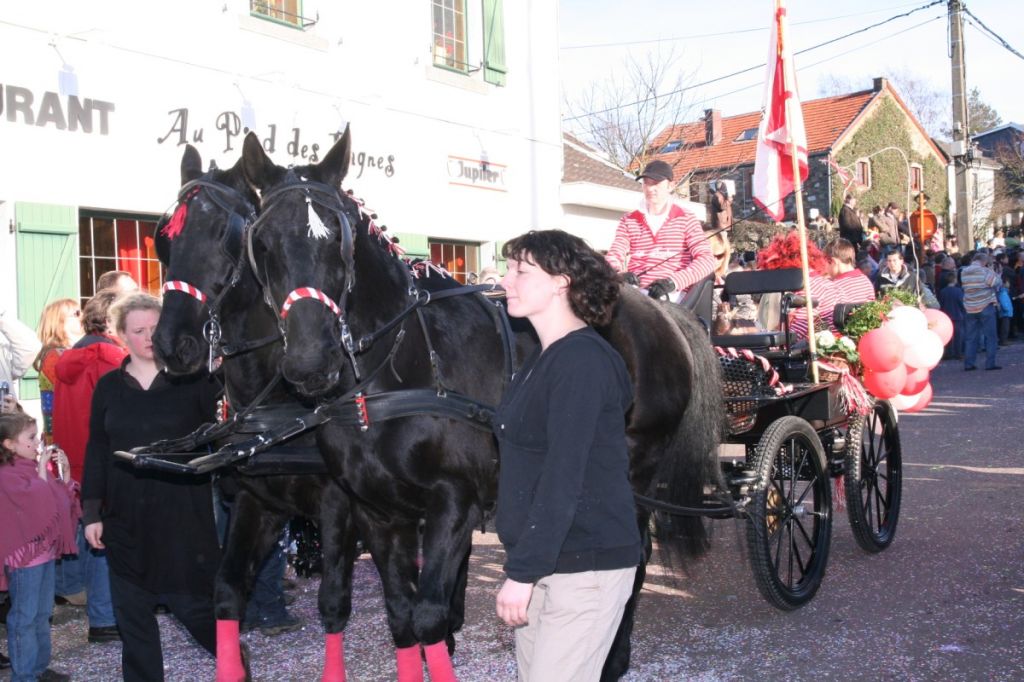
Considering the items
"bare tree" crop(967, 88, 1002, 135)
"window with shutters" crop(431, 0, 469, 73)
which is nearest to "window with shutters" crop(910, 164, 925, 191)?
"bare tree" crop(967, 88, 1002, 135)

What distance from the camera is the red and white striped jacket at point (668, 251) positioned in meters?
5.96

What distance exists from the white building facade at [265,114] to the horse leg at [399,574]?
19.5 ft

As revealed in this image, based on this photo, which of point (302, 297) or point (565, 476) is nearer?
point (565, 476)

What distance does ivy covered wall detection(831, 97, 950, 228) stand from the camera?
44.0m

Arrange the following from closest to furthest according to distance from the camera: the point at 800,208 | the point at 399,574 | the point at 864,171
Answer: the point at 399,574, the point at 800,208, the point at 864,171

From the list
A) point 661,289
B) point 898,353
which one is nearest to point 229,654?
point 661,289

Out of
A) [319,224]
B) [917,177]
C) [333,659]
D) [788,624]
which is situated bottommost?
[788,624]

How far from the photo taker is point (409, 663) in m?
4.15

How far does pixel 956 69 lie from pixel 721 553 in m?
19.7

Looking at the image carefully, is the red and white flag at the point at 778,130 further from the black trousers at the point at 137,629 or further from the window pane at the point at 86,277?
the window pane at the point at 86,277

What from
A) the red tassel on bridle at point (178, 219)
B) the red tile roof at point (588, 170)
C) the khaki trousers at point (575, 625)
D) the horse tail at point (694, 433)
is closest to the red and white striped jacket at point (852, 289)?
the horse tail at point (694, 433)

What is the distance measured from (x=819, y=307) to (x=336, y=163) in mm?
4349

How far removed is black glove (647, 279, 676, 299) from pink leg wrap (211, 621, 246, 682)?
2.57 m

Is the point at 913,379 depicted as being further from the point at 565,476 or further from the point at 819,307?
the point at 565,476
